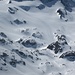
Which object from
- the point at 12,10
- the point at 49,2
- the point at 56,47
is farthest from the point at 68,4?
the point at 56,47

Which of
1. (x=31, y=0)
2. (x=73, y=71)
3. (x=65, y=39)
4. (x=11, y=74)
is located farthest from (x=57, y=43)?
(x=31, y=0)

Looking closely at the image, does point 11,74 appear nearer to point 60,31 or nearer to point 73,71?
point 73,71

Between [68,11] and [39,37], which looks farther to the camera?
[68,11]

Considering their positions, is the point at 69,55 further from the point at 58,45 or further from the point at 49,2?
the point at 49,2

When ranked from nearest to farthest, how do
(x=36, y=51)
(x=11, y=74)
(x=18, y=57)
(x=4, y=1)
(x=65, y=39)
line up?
1. (x=11, y=74)
2. (x=18, y=57)
3. (x=36, y=51)
4. (x=65, y=39)
5. (x=4, y=1)

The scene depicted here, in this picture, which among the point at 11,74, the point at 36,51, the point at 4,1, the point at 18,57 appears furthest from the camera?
the point at 4,1

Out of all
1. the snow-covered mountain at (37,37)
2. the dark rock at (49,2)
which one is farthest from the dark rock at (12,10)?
the dark rock at (49,2)

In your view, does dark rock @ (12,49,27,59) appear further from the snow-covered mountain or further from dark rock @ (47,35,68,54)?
dark rock @ (47,35,68,54)

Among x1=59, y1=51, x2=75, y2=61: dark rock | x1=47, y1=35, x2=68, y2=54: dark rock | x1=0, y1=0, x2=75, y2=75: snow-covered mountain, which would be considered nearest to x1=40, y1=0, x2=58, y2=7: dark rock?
x1=0, y1=0, x2=75, y2=75: snow-covered mountain

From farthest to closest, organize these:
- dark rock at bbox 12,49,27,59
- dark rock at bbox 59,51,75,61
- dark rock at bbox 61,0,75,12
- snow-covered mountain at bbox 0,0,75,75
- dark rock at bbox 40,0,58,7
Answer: dark rock at bbox 61,0,75,12, dark rock at bbox 40,0,58,7, dark rock at bbox 59,51,75,61, dark rock at bbox 12,49,27,59, snow-covered mountain at bbox 0,0,75,75
